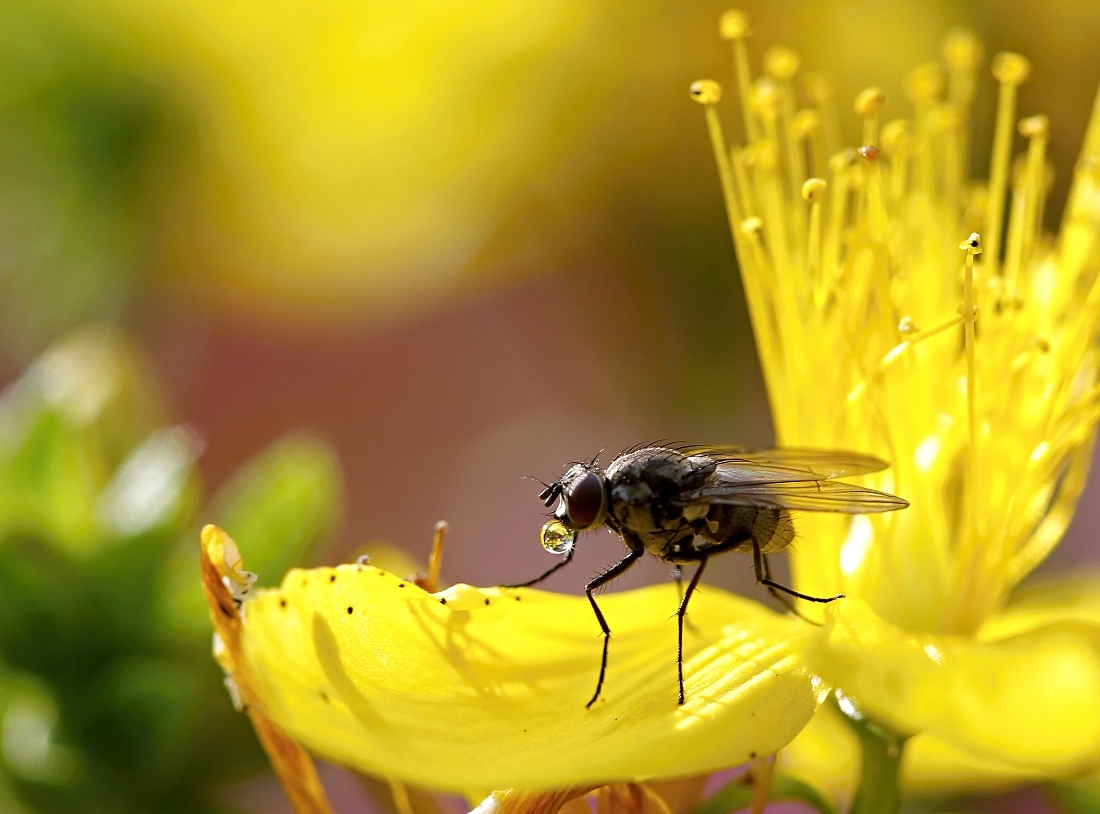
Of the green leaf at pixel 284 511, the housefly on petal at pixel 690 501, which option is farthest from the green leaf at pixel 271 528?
the housefly on petal at pixel 690 501

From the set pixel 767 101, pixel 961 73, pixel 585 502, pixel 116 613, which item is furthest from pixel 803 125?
pixel 116 613

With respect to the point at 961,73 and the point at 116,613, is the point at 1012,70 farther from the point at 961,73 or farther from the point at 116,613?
the point at 116,613

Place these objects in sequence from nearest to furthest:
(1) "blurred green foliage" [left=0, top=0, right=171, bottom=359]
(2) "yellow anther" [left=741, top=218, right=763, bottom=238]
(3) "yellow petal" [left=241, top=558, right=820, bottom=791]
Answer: (3) "yellow petal" [left=241, top=558, right=820, bottom=791] → (2) "yellow anther" [left=741, top=218, right=763, bottom=238] → (1) "blurred green foliage" [left=0, top=0, right=171, bottom=359]

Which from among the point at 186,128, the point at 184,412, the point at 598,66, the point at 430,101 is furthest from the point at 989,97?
the point at 184,412

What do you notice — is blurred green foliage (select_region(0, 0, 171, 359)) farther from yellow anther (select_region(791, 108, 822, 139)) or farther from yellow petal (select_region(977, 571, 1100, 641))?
yellow petal (select_region(977, 571, 1100, 641))

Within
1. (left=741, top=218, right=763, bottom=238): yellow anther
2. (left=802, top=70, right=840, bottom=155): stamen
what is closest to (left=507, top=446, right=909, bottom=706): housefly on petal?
(left=741, top=218, right=763, bottom=238): yellow anther

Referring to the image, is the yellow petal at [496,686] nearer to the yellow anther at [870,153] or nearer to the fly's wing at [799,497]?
the fly's wing at [799,497]

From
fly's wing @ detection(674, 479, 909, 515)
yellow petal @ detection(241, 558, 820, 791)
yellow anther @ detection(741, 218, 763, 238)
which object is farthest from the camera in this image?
yellow anther @ detection(741, 218, 763, 238)
